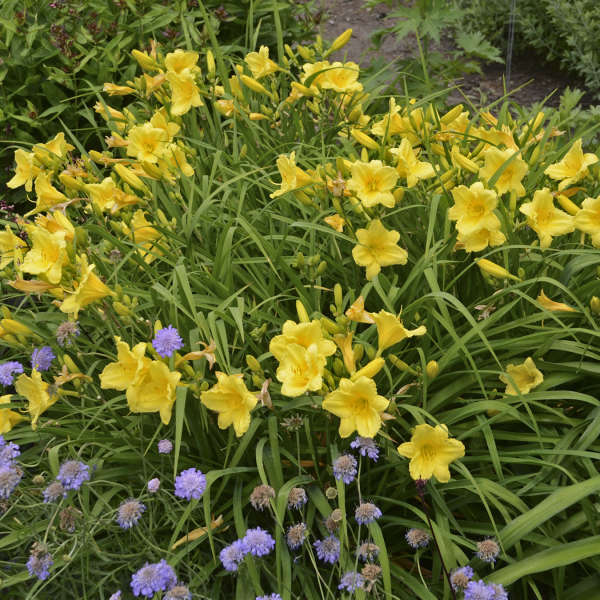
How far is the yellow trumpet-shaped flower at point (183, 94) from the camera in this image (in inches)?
93.0

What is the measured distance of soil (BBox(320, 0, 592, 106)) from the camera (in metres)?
5.04

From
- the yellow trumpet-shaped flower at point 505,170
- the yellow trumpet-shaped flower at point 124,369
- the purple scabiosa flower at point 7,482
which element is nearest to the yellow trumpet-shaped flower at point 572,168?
the yellow trumpet-shaped flower at point 505,170

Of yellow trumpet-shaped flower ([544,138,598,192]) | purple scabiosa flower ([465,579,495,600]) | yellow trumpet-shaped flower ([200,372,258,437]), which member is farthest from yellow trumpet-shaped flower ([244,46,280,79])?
purple scabiosa flower ([465,579,495,600])

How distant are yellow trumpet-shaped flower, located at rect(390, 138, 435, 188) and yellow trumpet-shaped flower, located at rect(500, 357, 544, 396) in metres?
0.61

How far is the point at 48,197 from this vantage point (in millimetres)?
2240

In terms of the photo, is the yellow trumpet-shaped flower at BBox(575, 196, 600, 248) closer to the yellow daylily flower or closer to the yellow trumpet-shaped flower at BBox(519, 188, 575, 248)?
the yellow trumpet-shaped flower at BBox(519, 188, 575, 248)

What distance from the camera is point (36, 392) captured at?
178 centimetres

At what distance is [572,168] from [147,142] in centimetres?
138

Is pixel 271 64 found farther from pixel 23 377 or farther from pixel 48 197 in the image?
pixel 23 377

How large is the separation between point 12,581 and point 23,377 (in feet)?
1.68

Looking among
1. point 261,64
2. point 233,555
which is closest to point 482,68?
point 261,64

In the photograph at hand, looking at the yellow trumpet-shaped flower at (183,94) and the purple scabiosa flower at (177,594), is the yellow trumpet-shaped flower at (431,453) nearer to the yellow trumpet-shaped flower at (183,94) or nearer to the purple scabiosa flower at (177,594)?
the purple scabiosa flower at (177,594)

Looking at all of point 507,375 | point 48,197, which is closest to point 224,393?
point 507,375

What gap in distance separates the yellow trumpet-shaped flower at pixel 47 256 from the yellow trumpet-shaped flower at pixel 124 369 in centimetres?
25
